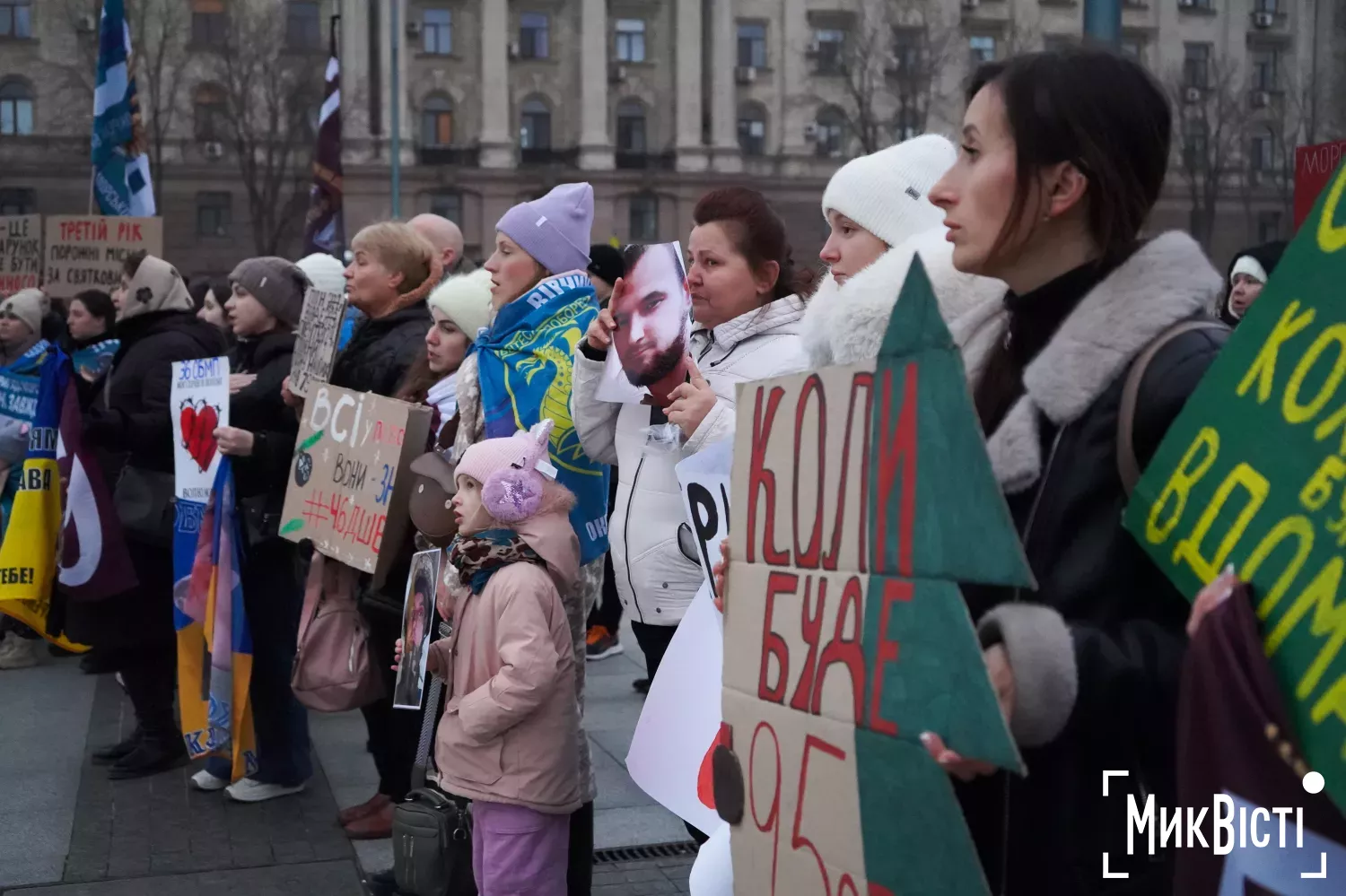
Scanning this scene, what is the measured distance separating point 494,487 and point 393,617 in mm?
1126

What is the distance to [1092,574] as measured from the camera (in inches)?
73.3

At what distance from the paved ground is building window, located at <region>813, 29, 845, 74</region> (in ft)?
162

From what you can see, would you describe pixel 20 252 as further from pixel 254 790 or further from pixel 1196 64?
pixel 1196 64

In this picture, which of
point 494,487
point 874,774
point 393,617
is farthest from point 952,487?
point 393,617

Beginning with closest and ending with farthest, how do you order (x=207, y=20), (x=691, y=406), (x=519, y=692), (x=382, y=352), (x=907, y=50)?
(x=691, y=406) → (x=519, y=692) → (x=382, y=352) → (x=207, y=20) → (x=907, y=50)

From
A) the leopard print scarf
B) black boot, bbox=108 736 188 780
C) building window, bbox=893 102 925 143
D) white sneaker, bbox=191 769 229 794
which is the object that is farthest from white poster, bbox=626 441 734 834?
building window, bbox=893 102 925 143

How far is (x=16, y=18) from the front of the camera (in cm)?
4828

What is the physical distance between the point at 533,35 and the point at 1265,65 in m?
26.6

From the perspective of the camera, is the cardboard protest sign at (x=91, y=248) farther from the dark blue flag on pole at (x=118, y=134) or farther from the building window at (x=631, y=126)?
the building window at (x=631, y=126)

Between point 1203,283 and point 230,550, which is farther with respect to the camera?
point 230,550

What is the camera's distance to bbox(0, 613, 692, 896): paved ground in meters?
4.77

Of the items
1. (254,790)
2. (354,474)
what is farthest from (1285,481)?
(254,790)

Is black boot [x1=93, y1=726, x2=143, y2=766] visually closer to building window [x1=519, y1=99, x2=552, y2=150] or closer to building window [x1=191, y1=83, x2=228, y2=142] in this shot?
building window [x1=191, y1=83, x2=228, y2=142]

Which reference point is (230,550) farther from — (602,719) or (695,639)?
(695,639)
